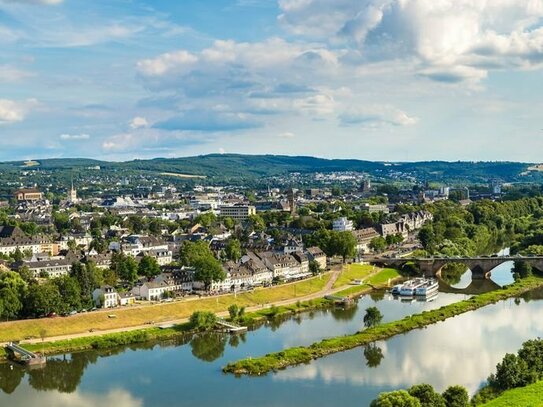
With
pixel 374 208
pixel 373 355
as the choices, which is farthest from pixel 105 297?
pixel 374 208

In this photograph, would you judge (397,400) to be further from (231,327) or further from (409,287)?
(409,287)

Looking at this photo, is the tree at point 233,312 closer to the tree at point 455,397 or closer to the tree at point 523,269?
the tree at point 455,397

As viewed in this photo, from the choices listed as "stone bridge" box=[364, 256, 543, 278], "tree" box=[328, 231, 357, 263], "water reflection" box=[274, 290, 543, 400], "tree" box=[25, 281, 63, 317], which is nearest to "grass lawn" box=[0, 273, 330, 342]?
"tree" box=[25, 281, 63, 317]

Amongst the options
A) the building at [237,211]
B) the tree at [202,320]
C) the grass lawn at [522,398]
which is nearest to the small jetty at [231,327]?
the tree at [202,320]

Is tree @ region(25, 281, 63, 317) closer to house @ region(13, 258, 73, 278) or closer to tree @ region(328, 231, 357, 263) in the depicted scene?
house @ region(13, 258, 73, 278)

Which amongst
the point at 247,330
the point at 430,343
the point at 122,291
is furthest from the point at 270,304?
the point at 430,343

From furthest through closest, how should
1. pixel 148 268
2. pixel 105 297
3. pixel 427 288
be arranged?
pixel 427 288 < pixel 148 268 < pixel 105 297
